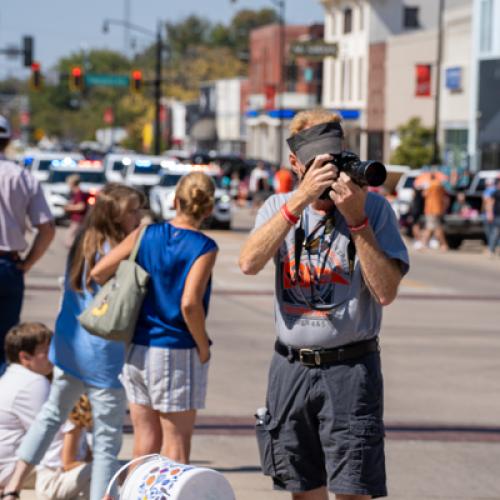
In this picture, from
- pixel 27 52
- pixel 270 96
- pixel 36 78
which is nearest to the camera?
pixel 27 52

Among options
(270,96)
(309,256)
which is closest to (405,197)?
(309,256)

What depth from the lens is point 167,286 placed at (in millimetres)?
6395

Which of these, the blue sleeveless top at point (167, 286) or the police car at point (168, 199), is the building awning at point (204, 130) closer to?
the police car at point (168, 199)

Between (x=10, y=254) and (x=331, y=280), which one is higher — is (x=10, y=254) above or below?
below

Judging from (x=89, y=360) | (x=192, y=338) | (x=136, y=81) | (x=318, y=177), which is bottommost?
(x=89, y=360)

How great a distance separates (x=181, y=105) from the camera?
11756 cm

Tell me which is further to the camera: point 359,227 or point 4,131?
point 4,131

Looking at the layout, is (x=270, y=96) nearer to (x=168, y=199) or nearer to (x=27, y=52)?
(x=27, y=52)

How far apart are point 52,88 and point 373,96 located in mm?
109866

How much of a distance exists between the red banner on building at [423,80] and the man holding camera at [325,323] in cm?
5210

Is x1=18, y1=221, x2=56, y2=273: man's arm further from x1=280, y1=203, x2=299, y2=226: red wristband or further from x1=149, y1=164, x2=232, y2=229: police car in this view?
x1=149, y1=164, x2=232, y2=229: police car

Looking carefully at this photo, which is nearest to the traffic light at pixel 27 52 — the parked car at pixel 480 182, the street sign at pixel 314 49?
the street sign at pixel 314 49

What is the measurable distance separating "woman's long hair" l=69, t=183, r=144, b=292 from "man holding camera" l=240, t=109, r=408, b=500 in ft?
5.86

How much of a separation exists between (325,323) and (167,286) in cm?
147
